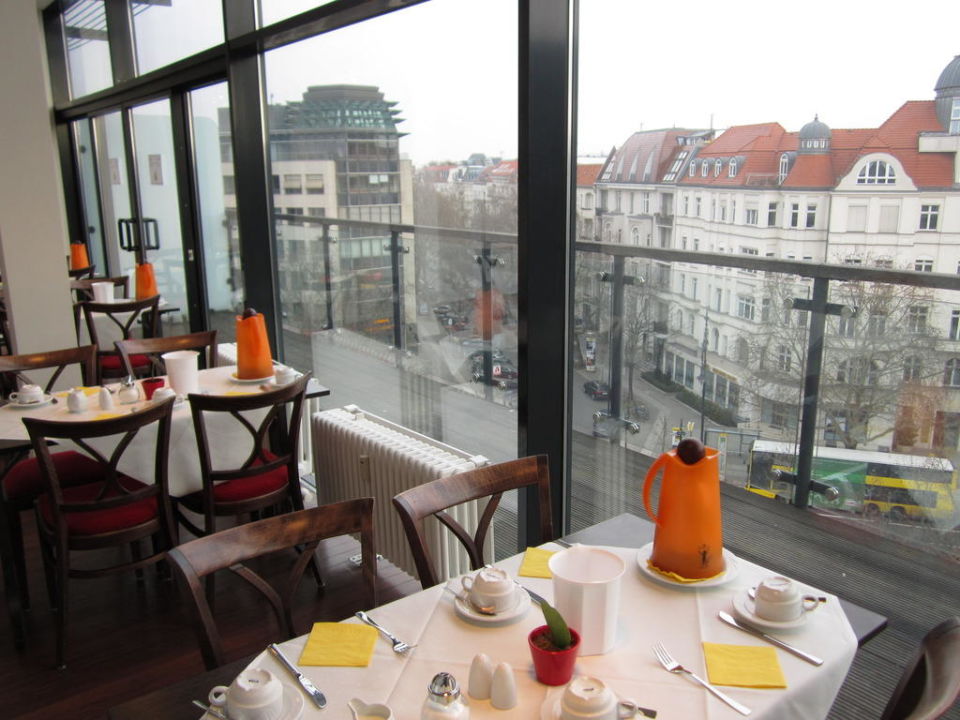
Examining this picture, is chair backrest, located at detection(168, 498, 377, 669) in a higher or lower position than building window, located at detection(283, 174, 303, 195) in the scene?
lower

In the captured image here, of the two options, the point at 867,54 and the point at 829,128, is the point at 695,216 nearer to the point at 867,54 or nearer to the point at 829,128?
the point at 829,128

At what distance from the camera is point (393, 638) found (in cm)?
124

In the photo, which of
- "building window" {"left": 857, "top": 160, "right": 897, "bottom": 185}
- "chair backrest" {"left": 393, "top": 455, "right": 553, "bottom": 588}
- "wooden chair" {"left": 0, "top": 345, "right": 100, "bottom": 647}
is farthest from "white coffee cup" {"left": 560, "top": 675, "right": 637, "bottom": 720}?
"wooden chair" {"left": 0, "top": 345, "right": 100, "bottom": 647}

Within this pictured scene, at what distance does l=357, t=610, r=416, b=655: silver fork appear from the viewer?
121 cm

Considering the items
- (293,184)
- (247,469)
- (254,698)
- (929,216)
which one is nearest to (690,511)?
(254,698)

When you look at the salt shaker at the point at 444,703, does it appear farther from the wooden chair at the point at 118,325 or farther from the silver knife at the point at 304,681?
the wooden chair at the point at 118,325

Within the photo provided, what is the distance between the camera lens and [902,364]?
180 cm

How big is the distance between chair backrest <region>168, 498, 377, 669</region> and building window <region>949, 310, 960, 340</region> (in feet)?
4.27

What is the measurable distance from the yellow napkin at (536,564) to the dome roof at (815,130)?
3.64 feet

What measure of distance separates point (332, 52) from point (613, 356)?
1.88m

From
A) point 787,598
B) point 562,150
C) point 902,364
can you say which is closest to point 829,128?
point 902,364

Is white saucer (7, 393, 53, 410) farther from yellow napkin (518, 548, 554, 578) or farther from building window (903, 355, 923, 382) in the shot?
building window (903, 355, 923, 382)

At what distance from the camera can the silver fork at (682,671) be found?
107 cm

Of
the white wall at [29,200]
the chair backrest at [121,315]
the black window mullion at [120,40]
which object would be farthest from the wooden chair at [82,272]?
the white wall at [29,200]
